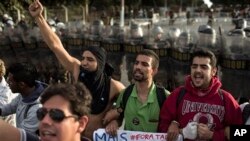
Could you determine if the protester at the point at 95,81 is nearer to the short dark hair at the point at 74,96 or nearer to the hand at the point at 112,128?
the hand at the point at 112,128

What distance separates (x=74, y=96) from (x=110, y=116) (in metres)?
1.91

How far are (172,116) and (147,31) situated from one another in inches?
271

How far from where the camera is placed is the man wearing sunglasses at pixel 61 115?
7.66ft

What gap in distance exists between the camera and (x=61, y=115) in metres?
2.34

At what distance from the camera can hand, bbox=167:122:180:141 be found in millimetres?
3887

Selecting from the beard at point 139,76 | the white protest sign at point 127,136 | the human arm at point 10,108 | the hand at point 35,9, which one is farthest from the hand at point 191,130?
the hand at point 35,9

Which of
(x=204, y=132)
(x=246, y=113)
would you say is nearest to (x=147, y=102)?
(x=204, y=132)

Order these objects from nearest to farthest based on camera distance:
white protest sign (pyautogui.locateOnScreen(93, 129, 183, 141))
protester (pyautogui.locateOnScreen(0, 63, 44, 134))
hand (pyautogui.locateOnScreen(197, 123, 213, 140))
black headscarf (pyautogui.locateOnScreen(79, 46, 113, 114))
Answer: hand (pyautogui.locateOnScreen(197, 123, 213, 140)), protester (pyautogui.locateOnScreen(0, 63, 44, 134)), white protest sign (pyautogui.locateOnScreen(93, 129, 183, 141)), black headscarf (pyautogui.locateOnScreen(79, 46, 113, 114))

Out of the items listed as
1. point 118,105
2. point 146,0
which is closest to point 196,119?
point 118,105

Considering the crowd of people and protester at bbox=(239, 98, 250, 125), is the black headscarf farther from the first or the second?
protester at bbox=(239, 98, 250, 125)

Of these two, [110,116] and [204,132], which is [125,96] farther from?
[204,132]

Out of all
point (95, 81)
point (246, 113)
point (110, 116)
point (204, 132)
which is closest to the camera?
point (204, 132)

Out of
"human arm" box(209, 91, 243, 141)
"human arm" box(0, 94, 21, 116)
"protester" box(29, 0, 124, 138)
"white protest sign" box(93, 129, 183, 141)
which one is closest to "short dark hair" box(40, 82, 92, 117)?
"human arm" box(209, 91, 243, 141)

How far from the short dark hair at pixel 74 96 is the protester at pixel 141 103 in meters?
1.73
